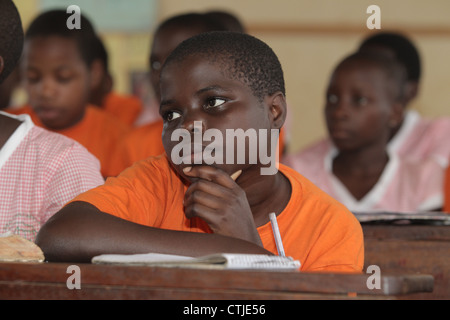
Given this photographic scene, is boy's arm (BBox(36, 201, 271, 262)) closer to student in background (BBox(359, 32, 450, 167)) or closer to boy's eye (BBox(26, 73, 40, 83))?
boy's eye (BBox(26, 73, 40, 83))

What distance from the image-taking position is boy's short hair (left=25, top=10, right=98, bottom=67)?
2.93 meters

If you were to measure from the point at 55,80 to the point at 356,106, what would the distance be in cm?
Result: 115

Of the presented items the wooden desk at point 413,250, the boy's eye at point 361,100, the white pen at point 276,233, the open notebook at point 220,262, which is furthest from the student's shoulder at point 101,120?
the open notebook at point 220,262

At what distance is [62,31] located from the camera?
2979 mm

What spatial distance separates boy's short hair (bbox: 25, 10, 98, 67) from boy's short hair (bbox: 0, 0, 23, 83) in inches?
44.7

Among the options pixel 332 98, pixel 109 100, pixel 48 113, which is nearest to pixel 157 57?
pixel 48 113

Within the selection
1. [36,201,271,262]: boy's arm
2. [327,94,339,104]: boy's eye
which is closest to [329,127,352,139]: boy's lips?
[327,94,339,104]: boy's eye

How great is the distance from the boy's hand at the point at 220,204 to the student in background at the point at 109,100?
2.06 metres

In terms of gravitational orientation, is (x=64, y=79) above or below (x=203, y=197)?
above

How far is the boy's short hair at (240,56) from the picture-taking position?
1449 mm

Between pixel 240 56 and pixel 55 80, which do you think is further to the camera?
pixel 55 80

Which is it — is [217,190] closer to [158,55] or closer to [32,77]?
[158,55]

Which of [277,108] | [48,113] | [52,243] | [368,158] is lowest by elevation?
[52,243]

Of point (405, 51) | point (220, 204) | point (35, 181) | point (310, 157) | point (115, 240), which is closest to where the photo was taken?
point (115, 240)
